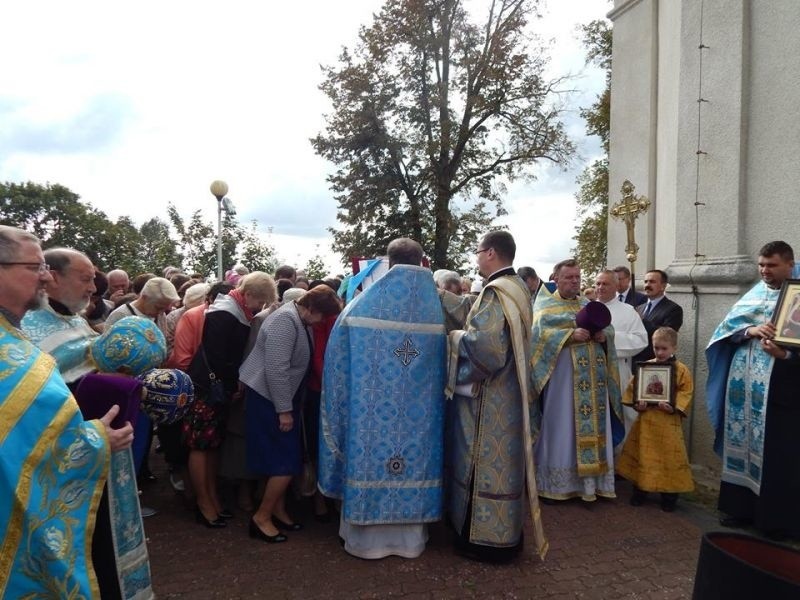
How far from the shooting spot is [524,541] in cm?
399

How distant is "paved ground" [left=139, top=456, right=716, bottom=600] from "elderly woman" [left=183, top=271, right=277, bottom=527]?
0.42 meters

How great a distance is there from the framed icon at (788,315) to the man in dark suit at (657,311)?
69.7 inches

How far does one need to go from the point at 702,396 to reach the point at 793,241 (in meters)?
1.75

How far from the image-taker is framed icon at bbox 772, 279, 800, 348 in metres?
3.75

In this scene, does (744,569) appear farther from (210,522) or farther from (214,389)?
(210,522)

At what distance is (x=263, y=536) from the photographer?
3.84 metres

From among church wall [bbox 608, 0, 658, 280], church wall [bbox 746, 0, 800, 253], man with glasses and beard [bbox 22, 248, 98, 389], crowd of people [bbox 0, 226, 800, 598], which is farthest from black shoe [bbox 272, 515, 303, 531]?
church wall [bbox 608, 0, 658, 280]

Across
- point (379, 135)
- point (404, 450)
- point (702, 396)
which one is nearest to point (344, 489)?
point (404, 450)

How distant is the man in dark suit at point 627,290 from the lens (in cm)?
677

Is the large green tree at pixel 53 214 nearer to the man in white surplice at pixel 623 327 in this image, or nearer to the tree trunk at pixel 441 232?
the tree trunk at pixel 441 232

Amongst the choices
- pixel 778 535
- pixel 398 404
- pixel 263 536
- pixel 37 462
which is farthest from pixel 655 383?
pixel 37 462

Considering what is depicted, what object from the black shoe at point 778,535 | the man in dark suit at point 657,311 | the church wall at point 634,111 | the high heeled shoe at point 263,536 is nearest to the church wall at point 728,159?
the man in dark suit at point 657,311

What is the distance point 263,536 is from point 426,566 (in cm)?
116

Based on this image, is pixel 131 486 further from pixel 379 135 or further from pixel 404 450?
pixel 379 135
